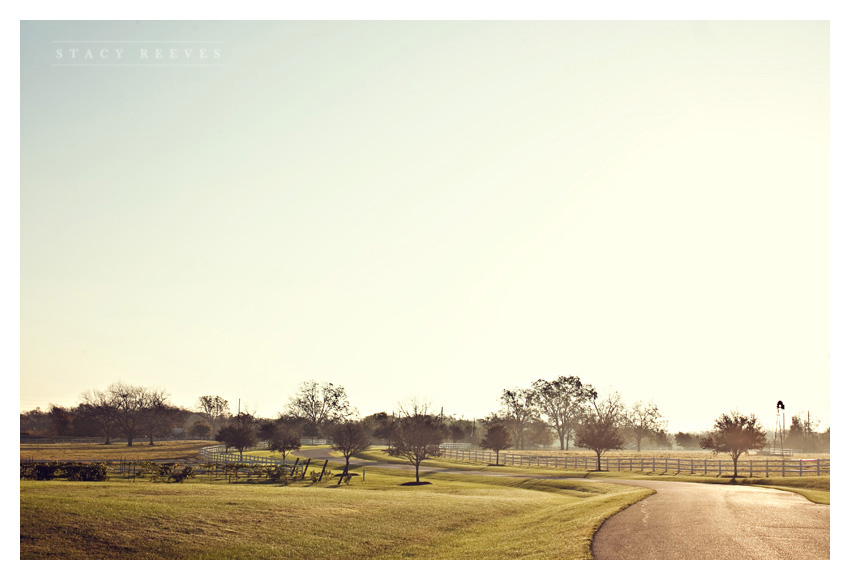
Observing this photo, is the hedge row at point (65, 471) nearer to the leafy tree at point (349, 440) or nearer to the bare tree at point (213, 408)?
the leafy tree at point (349, 440)

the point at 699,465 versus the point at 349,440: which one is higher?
the point at 349,440

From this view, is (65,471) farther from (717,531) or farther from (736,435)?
(736,435)

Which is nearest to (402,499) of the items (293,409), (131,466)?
(131,466)

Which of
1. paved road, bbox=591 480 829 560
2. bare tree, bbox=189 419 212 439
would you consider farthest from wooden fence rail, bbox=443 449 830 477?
bare tree, bbox=189 419 212 439

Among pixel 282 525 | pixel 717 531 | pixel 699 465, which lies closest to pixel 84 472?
pixel 282 525

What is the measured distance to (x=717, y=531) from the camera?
2041 centimetres

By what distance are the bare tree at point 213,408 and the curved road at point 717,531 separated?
10936 centimetres

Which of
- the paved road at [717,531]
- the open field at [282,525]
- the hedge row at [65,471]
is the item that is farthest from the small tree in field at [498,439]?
the hedge row at [65,471]

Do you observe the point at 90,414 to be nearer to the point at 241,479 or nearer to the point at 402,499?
the point at 241,479

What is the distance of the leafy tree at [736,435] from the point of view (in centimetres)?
4622

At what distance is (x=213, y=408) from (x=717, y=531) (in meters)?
119

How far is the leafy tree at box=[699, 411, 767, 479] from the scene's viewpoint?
152 ft

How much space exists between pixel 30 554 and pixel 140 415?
80.3 metres

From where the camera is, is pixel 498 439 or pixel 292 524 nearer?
pixel 292 524
